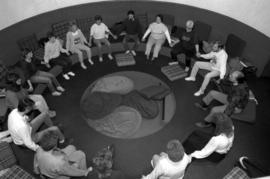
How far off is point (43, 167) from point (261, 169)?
3619 mm

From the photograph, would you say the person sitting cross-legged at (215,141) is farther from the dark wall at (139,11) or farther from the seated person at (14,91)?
the seated person at (14,91)

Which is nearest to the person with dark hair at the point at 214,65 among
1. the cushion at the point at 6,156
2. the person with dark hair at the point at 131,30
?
the person with dark hair at the point at 131,30

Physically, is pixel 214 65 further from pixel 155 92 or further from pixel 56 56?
pixel 56 56

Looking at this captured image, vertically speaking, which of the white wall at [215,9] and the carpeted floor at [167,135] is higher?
the white wall at [215,9]

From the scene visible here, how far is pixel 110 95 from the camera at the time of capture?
608 centimetres

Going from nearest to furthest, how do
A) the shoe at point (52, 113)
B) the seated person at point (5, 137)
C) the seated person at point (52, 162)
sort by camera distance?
the seated person at point (52, 162) < the seated person at point (5, 137) < the shoe at point (52, 113)

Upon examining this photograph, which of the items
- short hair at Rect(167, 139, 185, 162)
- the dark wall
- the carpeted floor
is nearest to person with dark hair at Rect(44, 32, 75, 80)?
the carpeted floor

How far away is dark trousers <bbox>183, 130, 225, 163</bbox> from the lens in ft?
15.3

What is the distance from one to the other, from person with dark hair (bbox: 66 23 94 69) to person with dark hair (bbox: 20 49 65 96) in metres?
1.00

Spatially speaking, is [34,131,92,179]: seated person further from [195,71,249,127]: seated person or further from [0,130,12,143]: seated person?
[195,71,249,127]: seated person

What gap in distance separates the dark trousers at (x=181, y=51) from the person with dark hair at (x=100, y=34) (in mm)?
1754

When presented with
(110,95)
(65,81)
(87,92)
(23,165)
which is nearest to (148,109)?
(110,95)

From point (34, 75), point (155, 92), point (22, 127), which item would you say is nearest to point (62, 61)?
point (34, 75)

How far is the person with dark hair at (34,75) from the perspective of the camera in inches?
213
